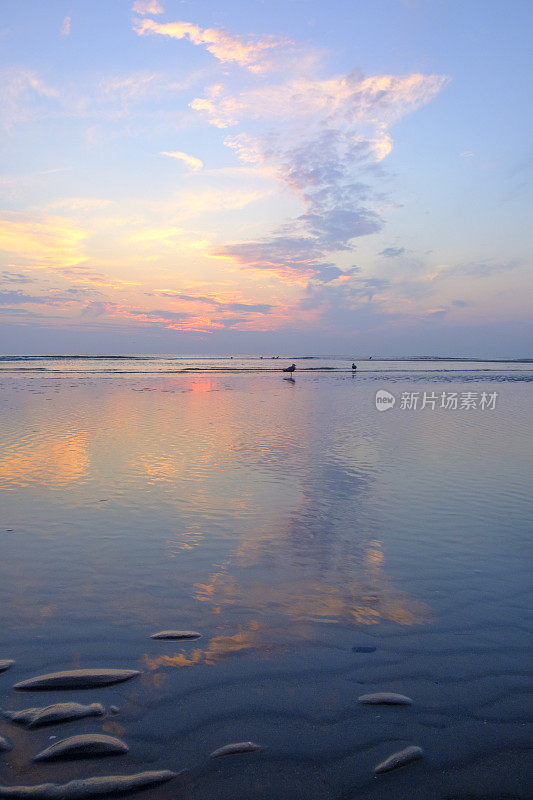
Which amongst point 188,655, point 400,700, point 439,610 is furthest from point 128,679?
point 439,610

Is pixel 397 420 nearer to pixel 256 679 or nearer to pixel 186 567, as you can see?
pixel 186 567

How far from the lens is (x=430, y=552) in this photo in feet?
24.8

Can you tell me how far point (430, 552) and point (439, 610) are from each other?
5.99 feet

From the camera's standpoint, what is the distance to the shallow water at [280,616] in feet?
12.0

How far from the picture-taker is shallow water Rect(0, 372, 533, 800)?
3656 mm
